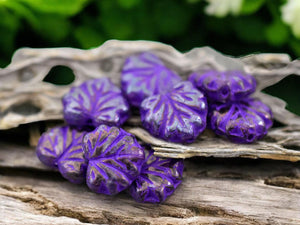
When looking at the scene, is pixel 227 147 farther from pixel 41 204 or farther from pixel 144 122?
pixel 41 204

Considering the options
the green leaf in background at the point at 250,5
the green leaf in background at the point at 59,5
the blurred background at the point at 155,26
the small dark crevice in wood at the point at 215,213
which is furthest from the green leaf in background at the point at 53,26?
the small dark crevice in wood at the point at 215,213

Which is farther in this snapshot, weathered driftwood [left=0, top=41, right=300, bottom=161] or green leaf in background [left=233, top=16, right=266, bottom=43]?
green leaf in background [left=233, top=16, right=266, bottom=43]

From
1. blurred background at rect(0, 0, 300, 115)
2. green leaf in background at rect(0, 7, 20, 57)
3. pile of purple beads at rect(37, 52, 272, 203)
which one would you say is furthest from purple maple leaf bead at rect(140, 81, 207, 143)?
green leaf in background at rect(0, 7, 20, 57)

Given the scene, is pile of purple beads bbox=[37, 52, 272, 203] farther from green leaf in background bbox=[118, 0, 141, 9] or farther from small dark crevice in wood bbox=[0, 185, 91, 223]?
green leaf in background bbox=[118, 0, 141, 9]

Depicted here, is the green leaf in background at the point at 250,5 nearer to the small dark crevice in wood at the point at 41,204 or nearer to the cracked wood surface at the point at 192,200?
the cracked wood surface at the point at 192,200

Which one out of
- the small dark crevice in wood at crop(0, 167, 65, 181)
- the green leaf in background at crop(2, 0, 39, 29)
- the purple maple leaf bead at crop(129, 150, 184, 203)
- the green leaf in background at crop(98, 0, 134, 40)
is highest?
the green leaf in background at crop(98, 0, 134, 40)
